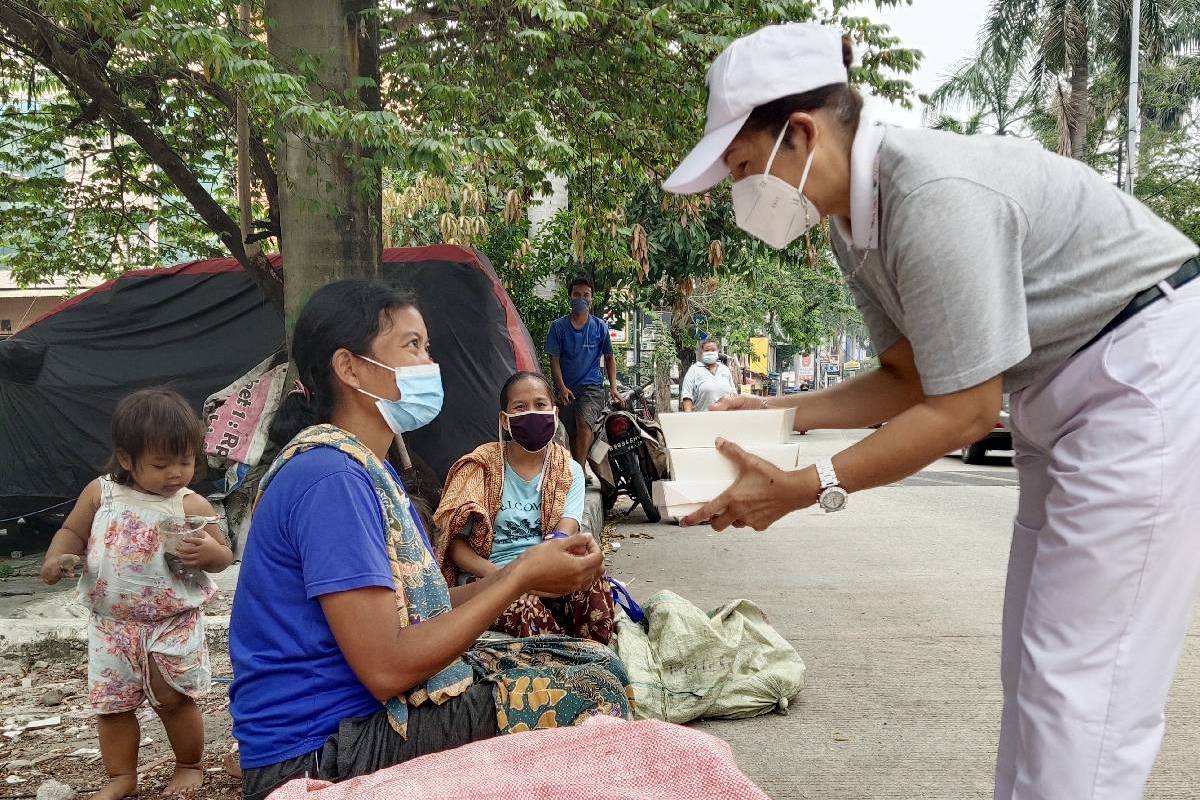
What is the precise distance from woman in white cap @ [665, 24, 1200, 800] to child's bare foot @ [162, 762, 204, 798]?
230 centimetres

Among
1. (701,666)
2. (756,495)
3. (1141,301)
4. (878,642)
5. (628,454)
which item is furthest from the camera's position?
(628,454)

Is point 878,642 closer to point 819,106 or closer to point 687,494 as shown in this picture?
point 687,494

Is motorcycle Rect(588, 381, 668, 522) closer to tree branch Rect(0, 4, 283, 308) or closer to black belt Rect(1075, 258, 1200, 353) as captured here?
tree branch Rect(0, 4, 283, 308)

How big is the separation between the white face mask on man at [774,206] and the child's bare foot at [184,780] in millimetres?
2630

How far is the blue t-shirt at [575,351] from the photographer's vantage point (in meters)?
9.40

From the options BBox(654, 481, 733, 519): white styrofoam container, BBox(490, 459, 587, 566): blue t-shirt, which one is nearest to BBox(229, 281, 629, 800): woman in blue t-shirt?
BBox(654, 481, 733, 519): white styrofoam container

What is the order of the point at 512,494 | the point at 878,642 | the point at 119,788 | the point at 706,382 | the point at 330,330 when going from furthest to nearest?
1. the point at 706,382
2. the point at 878,642
3. the point at 512,494
4. the point at 119,788
5. the point at 330,330

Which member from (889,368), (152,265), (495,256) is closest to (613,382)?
(495,256)

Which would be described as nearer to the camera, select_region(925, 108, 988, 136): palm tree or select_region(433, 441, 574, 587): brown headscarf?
select_region(433, 441, 574, 587): brown headscarf

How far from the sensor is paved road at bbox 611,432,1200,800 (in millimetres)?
3438

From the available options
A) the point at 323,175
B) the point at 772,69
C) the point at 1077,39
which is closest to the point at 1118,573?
the point at 772,69

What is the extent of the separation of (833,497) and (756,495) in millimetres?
156

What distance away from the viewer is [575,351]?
939cm

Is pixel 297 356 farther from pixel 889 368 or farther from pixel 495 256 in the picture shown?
pixel 495 256
